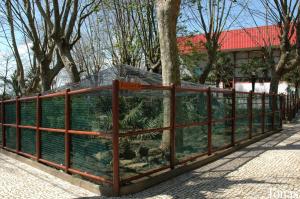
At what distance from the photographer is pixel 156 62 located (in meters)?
19.8

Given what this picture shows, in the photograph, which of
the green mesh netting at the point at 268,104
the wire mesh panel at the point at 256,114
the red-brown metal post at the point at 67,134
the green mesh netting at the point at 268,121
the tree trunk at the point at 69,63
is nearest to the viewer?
the red-brown metal post at the point at 67,134

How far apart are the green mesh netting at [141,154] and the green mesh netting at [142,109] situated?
22cm

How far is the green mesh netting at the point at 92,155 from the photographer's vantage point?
615 cm

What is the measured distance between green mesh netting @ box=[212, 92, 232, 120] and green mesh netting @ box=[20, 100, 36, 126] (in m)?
4.29

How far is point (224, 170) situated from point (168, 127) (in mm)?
1580

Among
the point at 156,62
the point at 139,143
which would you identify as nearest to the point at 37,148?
the point at 139,143

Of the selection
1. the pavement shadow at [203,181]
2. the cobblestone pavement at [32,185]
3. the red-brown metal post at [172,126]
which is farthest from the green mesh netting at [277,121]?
the cobblestone pavement at [32,185]

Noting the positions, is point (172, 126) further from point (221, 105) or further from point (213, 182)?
point (221, 105)

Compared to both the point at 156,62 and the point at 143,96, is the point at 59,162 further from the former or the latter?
the point at 156,62

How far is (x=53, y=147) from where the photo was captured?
794 cm

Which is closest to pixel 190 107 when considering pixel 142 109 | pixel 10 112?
pixel 142 109

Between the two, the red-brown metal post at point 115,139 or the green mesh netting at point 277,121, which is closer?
the red-brown metal post at point 115,139

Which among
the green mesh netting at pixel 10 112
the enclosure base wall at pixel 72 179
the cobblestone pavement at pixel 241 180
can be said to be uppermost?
the green mesh netting at pixel 10 112

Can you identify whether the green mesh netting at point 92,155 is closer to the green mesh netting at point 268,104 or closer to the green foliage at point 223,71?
the green mesh netting at point 268,104
